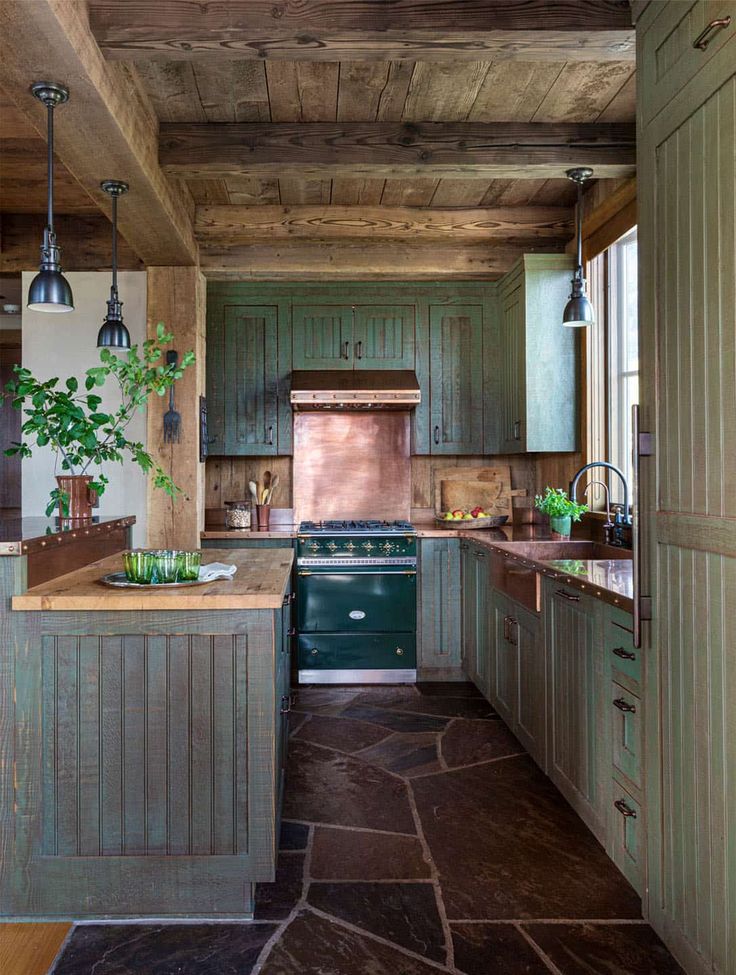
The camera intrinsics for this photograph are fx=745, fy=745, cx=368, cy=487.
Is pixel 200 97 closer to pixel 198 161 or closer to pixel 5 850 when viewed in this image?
pixel 198 161

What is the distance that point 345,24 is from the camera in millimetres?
2391

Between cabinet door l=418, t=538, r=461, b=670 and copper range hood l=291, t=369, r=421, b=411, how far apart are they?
926mm

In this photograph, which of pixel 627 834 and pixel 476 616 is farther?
pixel 476 616

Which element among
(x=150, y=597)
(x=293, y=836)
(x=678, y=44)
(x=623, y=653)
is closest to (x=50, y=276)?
(x=150, y=597)

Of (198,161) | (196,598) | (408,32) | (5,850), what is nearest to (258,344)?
(198,161)

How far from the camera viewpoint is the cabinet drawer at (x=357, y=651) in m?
4.48

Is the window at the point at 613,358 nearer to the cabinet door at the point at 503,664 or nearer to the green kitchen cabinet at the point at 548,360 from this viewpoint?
the green kitchen cabinet at the point at 548,360

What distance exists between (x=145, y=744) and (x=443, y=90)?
9.02 ft

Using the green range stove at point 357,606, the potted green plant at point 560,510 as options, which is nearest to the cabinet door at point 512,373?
the potted green plant at point 560,510

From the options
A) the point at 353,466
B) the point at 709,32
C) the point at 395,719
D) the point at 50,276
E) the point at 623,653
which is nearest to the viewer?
the point at 709,32

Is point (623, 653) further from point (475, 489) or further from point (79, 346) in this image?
point (79, 346)

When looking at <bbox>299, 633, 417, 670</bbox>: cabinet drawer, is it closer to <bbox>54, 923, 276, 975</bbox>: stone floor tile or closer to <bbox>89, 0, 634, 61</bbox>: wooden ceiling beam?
<bbox>54, 923, 276, 975</bbox>: stone floor tile

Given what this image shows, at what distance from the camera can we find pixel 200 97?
10.3ft

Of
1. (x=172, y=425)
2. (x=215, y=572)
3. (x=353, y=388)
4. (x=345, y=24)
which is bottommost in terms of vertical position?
(x=215, y=572)
